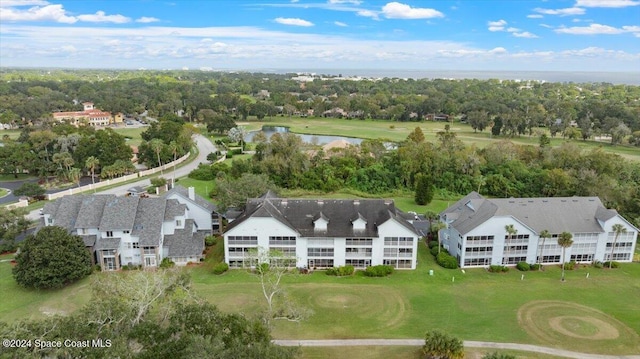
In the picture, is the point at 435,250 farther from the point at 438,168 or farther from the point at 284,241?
the point at 438,168

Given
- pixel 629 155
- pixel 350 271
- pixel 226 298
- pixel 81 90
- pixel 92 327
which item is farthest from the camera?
pixel 81 90

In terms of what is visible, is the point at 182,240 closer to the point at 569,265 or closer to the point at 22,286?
the point at 22,286

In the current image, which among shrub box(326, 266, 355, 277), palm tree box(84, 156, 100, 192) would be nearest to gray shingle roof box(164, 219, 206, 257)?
shrub box(326, 266, 355, 277)

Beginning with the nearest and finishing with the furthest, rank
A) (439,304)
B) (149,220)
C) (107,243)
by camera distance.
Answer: (439,304) → (107,243) → (149,220)

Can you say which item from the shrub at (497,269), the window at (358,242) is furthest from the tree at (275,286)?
the shrub at (497,269)

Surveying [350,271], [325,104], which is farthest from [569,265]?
[325,104]

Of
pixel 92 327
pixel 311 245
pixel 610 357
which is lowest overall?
pixel 610 357

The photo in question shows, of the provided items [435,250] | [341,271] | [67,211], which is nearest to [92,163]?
[67,211]
